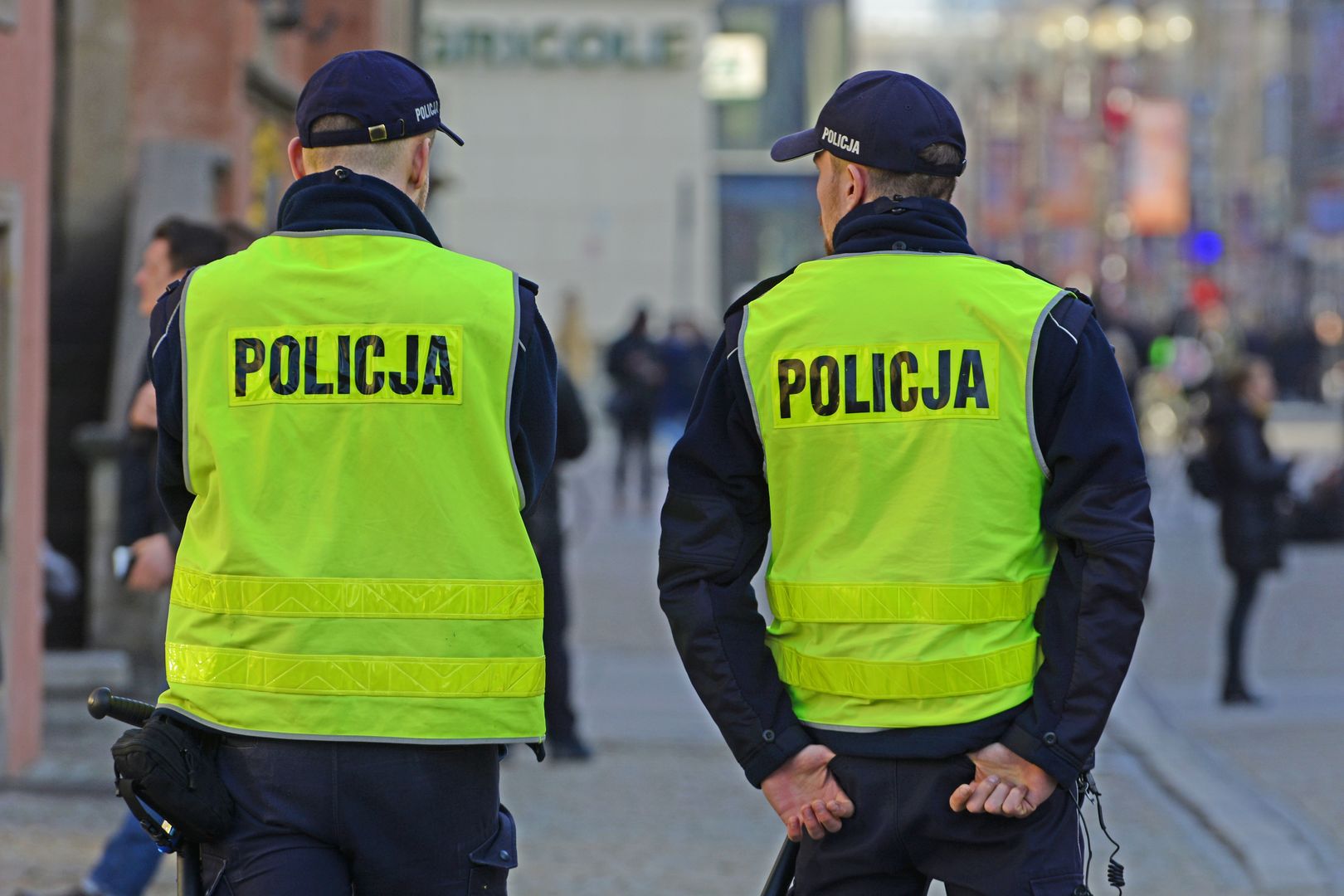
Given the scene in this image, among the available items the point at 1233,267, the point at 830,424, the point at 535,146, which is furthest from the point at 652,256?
the point at 830,424

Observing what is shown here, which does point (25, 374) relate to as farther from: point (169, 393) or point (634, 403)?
point (634, 403)

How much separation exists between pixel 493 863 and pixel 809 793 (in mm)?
521

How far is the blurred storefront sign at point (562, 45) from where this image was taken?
45500mm

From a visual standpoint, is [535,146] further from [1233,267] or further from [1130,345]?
[1233,267]

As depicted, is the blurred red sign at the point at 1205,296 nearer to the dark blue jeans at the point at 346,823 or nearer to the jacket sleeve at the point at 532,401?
the jacket sleeve at the point at 532,401

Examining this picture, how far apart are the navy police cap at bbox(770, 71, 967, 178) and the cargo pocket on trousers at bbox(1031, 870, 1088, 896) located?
1128 millimetres

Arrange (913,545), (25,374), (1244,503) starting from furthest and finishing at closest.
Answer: (1244,503), (25,374), (913,545)

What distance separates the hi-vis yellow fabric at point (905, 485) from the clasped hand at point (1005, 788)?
0.08 meters

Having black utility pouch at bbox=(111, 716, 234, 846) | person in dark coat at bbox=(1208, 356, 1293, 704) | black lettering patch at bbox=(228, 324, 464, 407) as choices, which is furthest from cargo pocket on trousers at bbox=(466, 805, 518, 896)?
person in dark coat at bbox=(1208, 356, 1293, 704)

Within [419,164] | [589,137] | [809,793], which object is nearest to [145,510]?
[419,164]

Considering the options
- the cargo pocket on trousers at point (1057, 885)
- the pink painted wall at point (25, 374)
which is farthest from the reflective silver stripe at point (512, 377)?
the pink painted wall at point (25, 374)

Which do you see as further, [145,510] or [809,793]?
[145,510]

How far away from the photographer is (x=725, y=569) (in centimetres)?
345

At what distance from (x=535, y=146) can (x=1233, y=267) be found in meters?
28.9
